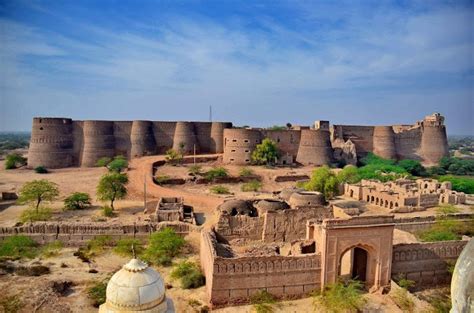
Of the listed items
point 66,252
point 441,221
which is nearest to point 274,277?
point 66,252

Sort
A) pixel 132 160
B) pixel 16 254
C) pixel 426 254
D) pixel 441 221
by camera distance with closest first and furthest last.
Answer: pixel 426 254 < pixel 16 254 < pixel 441 221 < pixel 132 160

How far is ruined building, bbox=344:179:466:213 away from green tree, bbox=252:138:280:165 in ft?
31.7

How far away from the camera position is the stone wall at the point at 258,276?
33.2 feet

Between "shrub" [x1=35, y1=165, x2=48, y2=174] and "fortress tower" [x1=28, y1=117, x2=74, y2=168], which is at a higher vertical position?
"fortress tower" [x1=28, y1=117, x2=74, y2=168]

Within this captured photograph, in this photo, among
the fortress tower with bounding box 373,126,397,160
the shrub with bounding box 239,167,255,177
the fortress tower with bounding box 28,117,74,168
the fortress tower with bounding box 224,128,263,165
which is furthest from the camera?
the fortress tower with bounding box 373,126,397,160

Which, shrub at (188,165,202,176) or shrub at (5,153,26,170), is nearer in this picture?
shrub at (188,165,202,176)

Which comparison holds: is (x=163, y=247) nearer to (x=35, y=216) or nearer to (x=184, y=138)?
(x=35, y=216)

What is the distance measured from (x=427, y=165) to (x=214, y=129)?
25.5 meters

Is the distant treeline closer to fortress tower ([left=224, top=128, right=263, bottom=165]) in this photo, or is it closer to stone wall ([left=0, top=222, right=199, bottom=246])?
fortress tower ([left=224, top=128, right=263, bottom=165])

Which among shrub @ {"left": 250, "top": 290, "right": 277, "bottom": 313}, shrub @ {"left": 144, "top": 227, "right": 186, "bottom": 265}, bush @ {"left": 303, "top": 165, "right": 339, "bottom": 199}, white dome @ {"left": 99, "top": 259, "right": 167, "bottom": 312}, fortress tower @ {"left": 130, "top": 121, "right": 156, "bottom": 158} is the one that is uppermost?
fortress tower @ {"left": 130, "top": 121, "right": 156, "bottom": 158}

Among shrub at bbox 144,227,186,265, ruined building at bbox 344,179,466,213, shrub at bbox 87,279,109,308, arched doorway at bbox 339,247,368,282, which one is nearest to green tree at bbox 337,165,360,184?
ruined building at bbox 344,179,466,213

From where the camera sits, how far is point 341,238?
34.9 feet

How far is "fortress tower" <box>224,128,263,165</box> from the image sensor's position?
115 ft

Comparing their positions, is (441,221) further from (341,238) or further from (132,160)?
(132,160)
